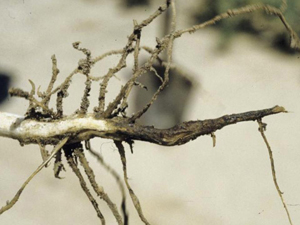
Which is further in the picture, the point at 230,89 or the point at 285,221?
the point at 230,89

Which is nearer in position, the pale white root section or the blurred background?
the pale white root section

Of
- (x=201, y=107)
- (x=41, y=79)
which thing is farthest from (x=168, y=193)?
(x=41, y=79)

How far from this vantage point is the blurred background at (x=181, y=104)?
5.01 ft

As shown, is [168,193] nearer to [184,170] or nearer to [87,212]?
[184,170]

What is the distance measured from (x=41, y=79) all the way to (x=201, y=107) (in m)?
0.77

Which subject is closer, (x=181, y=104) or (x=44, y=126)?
(x=44, y=126)

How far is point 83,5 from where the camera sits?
182cm

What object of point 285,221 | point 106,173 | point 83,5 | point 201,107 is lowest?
point 285,221

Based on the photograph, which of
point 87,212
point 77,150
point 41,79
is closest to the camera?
point 77,150

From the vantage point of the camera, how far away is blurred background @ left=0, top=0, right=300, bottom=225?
1.53 metres

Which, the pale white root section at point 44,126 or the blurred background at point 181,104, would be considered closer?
the pale white root section at point 44,126

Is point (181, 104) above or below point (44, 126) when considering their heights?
above

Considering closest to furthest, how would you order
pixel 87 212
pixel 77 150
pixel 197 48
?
pixel 77 150 → pixel 87 212 → pixel 197 48

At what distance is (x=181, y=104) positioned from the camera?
167 centimetres
